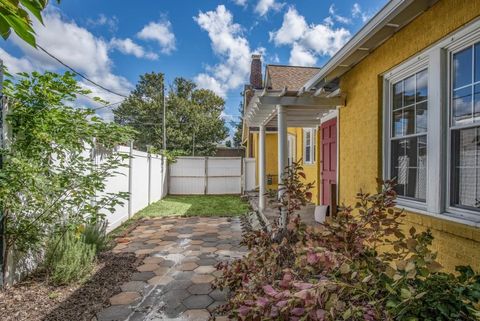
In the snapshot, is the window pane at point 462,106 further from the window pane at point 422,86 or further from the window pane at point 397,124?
the window pane at point 397,124

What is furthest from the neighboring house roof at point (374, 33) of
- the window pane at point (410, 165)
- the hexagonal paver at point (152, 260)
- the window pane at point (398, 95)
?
the hexagonal paver at point (152, 260)

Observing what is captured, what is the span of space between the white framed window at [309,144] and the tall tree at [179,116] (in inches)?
493

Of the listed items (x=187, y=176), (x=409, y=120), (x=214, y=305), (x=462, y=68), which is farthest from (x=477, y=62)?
(x=187, y=176)

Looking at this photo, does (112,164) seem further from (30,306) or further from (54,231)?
(30,306)

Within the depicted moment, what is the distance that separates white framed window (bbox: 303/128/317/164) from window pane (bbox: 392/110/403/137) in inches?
180

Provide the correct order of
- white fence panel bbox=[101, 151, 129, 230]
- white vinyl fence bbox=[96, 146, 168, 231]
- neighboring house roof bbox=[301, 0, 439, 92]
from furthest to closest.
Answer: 1. white vinyl fence bbox=[96, 146, 168, 231]
2. white fence panel bbox=[101, 151, 129, 230]
3. neighboring house roof bbox=[301, 0, 439, 92]

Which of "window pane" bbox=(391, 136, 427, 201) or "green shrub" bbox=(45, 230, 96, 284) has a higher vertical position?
"window pane" bbox=(391, 136, 427, 201)

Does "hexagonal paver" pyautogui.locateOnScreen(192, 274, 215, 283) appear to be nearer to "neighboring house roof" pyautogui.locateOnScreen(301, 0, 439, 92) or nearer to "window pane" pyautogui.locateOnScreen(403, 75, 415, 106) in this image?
"window pane" pyautogui.locateOnScreen(403, 75, 415, 106)

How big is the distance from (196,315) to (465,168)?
279cm

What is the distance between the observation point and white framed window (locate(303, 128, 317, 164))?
8.11m

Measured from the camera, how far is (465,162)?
2322 millimetres

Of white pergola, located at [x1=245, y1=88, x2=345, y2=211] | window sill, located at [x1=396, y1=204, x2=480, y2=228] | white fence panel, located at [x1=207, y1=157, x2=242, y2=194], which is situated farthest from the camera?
white fence panel, located at [x1=207, y1=157, x2=242, y2=194]

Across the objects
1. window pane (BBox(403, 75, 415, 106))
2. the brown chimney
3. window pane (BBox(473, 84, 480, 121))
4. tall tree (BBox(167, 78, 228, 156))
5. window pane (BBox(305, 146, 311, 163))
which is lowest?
window pane (BBox(305, 146, 311, 163))

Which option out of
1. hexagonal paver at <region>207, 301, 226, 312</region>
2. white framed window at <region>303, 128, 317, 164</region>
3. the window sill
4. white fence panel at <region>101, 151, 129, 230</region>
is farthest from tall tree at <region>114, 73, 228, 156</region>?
the window sill
